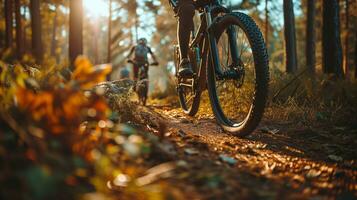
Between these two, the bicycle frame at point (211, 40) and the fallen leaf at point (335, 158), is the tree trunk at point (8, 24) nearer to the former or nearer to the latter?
the bicycle frame at point (211, 40)

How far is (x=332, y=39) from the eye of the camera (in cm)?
716

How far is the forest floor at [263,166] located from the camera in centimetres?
158

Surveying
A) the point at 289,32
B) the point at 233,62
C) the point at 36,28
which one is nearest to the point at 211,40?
the point at 233,62

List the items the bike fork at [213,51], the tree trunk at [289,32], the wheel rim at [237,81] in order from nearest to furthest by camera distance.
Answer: the wheel rim at [237,81] → the bike fork at [213,51] → the tree trunk at [289,32]

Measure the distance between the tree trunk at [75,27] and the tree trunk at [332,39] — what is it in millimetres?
6486

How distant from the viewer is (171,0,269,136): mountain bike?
279 cm

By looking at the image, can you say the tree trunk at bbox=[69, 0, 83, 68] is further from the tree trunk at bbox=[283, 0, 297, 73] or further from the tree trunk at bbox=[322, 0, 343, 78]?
the tree trunk at bbox=[322, 0, 343, 78]

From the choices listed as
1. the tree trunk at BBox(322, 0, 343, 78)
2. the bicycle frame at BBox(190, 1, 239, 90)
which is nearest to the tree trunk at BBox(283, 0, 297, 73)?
the tree trunk at BBox(322, 0, 343, 78)

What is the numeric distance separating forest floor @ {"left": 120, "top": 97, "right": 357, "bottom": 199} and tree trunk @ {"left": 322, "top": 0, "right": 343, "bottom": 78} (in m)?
4.16

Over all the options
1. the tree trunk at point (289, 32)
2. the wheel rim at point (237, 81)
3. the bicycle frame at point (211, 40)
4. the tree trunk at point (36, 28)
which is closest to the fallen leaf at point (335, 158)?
the wheel rim at point (237, 81)

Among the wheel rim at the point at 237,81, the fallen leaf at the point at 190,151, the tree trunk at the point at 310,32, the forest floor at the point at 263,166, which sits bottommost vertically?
the forest floor at the point at 263,166

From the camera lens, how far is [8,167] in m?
1.13

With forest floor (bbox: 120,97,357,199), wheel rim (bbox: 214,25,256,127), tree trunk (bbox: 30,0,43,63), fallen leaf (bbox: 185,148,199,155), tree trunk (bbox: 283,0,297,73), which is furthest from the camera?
tree trunk (bbox: 30,0,43,63)

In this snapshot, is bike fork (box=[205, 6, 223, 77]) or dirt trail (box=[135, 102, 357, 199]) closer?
dirt trail (box=[135, 102, 357, 199])
